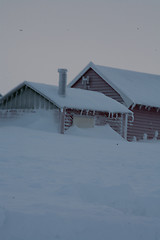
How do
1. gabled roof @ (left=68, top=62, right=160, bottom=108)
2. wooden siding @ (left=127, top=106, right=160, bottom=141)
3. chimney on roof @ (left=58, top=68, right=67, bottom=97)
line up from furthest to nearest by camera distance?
wooden siding @ (left=127, top=106, right=160, bottom=141), gabled roof @ (left=68, top=62, right=160, bottom=108), chimney on roof @ (left=58, top=68, right=67, bottom=97)

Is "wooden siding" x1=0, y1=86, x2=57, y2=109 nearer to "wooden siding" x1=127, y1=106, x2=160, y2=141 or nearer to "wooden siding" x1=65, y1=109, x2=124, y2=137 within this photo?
"wooden siding" x1=65, y1=109, x2=124, y2=137

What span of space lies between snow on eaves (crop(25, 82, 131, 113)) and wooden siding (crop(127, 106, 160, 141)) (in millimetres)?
2080

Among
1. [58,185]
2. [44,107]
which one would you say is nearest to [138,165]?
[58,185]

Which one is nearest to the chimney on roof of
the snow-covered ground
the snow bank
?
the snow-covered ground

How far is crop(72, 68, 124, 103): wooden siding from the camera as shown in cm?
2552

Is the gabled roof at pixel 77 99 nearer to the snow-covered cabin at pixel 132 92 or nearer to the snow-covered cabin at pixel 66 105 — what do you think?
the snow-covered cabin at pixel 66 105

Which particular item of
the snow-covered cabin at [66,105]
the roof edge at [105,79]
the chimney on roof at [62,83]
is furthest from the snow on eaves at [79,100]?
the roof edge at [105,79]

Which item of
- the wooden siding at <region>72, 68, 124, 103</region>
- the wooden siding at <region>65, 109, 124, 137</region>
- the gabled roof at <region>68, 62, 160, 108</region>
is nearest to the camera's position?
the wooden siding at <region>65, 109, 124, 137</region>

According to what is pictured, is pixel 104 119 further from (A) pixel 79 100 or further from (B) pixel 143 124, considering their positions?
(B) pixel 143 124

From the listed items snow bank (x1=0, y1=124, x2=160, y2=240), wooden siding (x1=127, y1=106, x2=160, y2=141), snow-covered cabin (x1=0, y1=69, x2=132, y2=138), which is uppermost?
snow bank (x1=0, y1=124, x2=160, y2=240)

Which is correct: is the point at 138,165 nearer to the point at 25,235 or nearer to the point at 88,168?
the point at 88,168

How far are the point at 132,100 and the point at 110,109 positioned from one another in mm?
2100

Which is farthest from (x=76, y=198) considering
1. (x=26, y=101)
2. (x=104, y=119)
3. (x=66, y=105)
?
(x=104, y=119)

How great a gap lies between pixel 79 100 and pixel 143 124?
566cm
